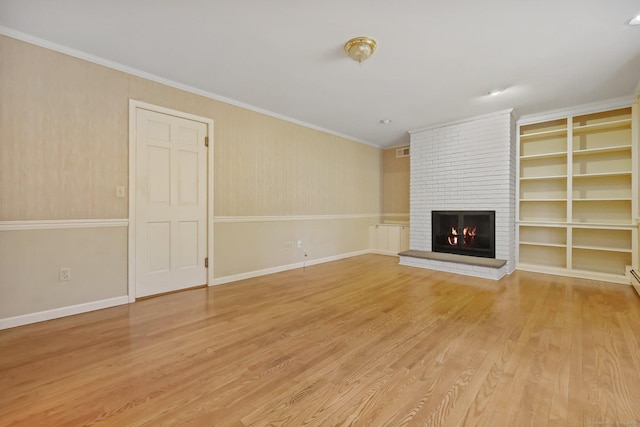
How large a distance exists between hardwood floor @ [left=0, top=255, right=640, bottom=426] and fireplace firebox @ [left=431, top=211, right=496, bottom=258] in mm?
1475

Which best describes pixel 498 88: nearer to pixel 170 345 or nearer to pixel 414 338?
pixel 414 338

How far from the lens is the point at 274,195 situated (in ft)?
14.3

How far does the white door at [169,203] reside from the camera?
9.99 feet

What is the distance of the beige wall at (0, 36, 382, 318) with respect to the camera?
93.0 inches

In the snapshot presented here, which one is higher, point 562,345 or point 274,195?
point 274,195

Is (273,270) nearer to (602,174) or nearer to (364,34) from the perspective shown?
(364,34)

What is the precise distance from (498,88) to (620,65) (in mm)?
1066

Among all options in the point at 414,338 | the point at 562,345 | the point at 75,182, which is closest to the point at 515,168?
the point at 562,345

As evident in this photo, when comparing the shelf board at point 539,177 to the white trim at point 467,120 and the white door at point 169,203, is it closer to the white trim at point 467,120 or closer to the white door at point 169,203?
the white trim at point 467,120

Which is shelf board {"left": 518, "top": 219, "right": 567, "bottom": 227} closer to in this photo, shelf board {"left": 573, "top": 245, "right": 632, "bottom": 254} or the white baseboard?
shelf board {"left": 573, "top": 245, "right": 632, "bottom": 254}

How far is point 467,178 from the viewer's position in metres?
4.64

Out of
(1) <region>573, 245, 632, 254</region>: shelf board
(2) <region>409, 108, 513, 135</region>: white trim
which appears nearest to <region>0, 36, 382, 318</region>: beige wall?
(2) <region>409, 108, 513, 135</region>: white trim

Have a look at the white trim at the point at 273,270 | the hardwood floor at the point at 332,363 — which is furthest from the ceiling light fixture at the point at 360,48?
the white trim at the point at 273,270

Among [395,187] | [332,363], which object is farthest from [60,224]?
[395,187]
